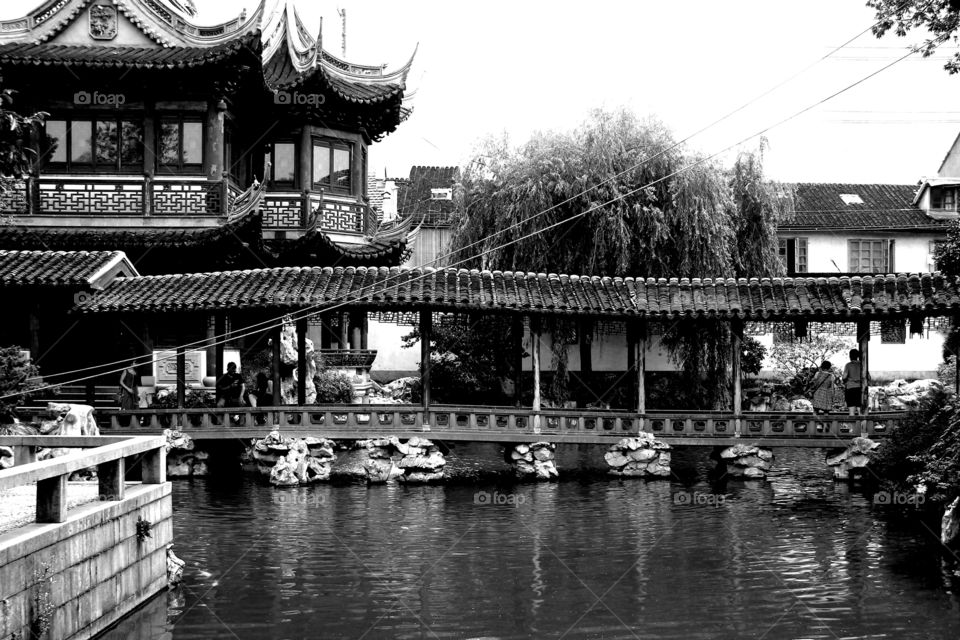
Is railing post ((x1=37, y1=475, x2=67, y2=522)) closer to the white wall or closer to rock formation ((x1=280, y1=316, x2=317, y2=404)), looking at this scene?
rock formation ((x1=280, y1=316, x2=317, y2=404))

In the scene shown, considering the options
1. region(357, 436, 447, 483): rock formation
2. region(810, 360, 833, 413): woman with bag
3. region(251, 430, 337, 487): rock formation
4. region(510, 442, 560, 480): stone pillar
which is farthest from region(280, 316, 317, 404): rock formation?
region(810, 360, 833, 413): woman with bag

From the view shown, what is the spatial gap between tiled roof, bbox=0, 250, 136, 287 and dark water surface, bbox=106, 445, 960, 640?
406 cm

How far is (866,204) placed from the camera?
36.6 meters

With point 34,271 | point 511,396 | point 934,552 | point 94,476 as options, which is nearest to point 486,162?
point 511,396

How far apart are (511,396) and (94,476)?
48.8ft

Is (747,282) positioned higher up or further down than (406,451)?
higher up

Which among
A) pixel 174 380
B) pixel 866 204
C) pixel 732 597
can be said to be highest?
pixel 866 204

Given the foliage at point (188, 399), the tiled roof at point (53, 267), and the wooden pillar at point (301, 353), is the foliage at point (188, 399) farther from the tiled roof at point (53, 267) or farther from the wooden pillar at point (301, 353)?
the tiled roof at point (53, 267)

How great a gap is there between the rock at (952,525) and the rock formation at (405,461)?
27.2 ft

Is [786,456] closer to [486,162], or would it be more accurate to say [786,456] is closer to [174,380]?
[486,162]

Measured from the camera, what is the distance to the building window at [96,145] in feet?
78.1

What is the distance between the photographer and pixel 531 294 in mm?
19094

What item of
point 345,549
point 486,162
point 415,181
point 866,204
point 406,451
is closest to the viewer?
point 345,549

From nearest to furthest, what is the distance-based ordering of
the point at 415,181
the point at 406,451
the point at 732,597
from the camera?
the point at 732,597 < the point at 406,451 < the point at 415,181
